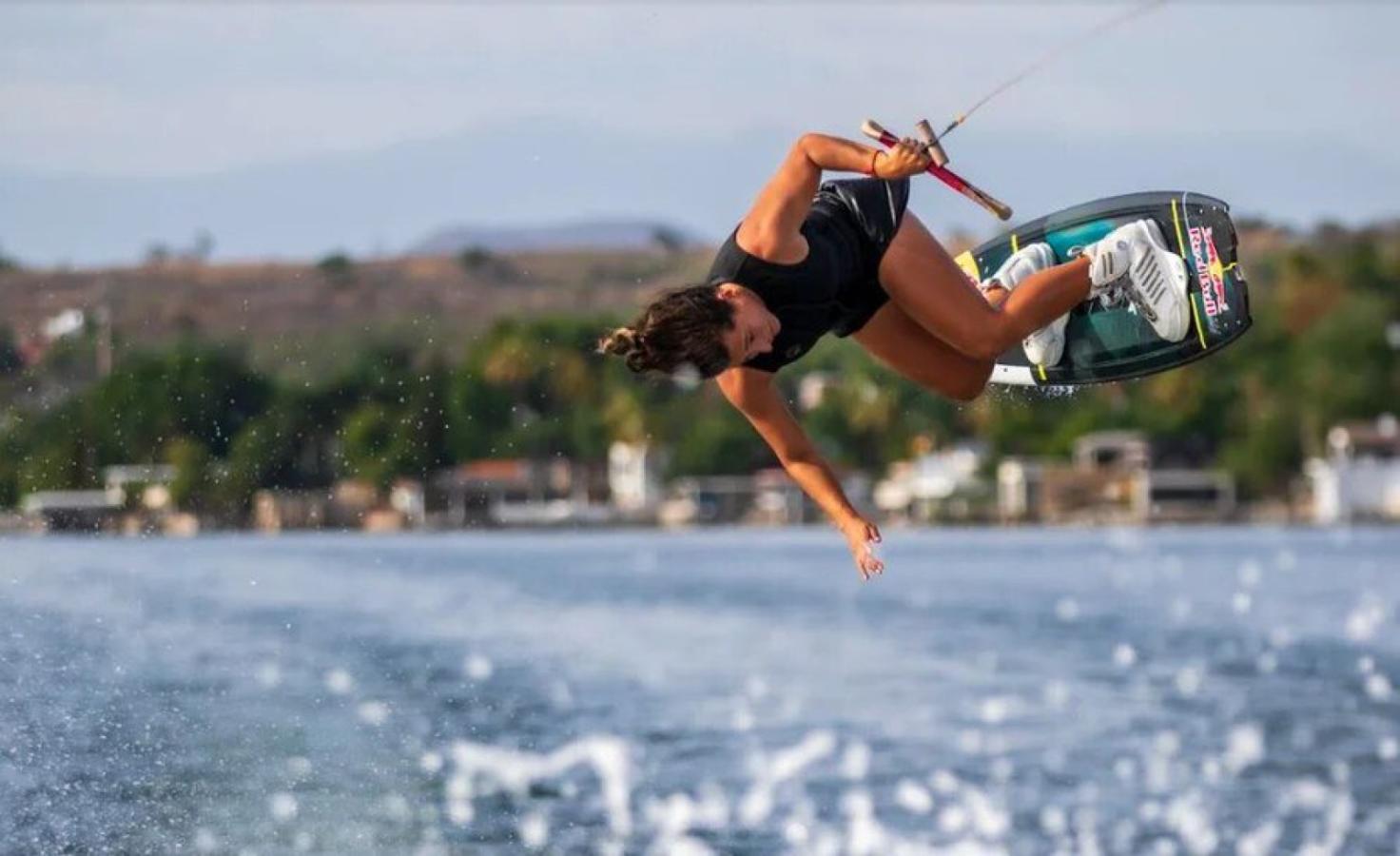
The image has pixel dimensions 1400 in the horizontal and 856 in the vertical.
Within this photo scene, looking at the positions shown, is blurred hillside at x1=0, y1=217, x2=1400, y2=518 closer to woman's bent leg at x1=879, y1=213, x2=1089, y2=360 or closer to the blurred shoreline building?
the blurred shoreline building

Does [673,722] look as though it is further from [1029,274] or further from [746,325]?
[746,325]

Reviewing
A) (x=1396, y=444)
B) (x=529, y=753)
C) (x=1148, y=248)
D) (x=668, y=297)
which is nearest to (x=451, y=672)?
(x=529, y=753)

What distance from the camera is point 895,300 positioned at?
12.1 m

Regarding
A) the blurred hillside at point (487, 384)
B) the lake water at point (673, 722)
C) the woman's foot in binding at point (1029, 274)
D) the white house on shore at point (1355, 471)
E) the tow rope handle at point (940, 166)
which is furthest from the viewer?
the white house on shore at point (1355, 471)

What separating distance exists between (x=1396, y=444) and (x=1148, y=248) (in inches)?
4545

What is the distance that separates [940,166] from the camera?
35.8ft

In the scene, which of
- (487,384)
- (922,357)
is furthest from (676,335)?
(487,384)

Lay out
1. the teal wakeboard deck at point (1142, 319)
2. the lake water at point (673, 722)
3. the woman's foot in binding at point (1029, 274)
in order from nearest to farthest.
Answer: the woman's foot in binding at point (1029, 274) → the teal wakeboard deck at point (1142, 319) → the lake water at point (673, 722)

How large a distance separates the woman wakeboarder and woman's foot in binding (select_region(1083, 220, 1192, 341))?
0.26 feet

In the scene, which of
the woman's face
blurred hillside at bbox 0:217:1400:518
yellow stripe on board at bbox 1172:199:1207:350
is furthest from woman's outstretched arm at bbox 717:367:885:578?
blurred hillside at bbox 0:217:1400:518

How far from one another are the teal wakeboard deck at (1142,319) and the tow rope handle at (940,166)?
2.63 m

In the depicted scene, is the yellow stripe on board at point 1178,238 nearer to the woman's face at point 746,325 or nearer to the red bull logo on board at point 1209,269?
the red bull logo on board at point 1209,269

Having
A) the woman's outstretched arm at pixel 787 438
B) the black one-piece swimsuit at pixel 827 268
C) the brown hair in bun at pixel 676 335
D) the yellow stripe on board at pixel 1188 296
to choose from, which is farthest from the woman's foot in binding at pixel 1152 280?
the brown hair in bun at pixel 676 335

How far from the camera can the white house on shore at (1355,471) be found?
410 ft
